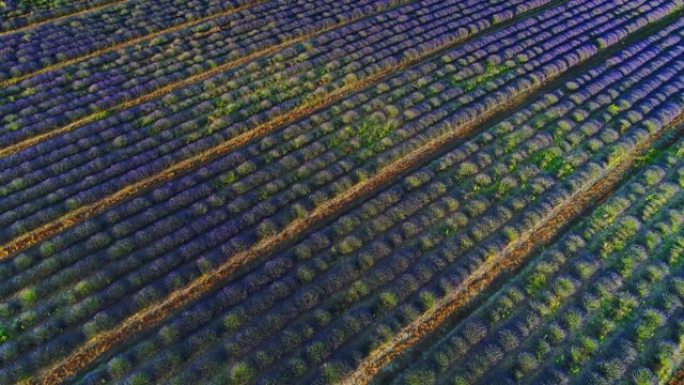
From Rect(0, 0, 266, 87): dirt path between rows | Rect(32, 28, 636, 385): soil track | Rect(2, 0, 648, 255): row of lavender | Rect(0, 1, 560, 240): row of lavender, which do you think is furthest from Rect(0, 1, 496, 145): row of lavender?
Rect(32, 28, 636, 385): soil track

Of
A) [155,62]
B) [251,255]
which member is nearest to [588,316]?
[251,255]

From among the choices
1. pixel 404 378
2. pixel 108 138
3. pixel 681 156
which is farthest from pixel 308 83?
pixel 681 156

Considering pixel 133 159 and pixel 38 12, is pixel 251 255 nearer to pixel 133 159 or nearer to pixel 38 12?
pixel 133 159

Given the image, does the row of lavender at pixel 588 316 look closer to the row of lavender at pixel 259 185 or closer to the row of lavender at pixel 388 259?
the row of lavender at pixel 388 259

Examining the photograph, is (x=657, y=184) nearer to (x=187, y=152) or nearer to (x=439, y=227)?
(x=439, y=227)

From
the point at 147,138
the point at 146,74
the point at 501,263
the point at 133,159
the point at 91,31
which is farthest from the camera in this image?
the point at 91,31

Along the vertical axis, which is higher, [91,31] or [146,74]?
[91,31]
